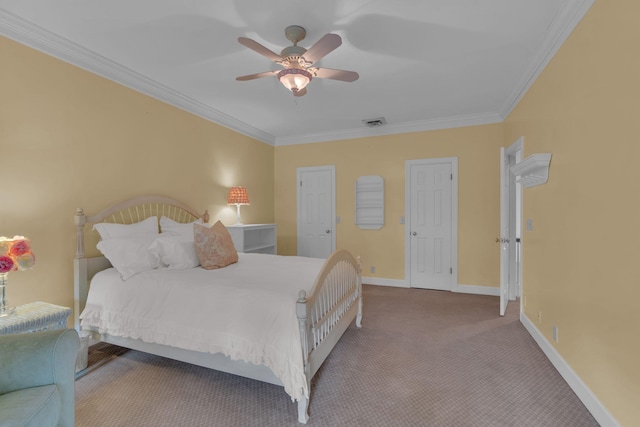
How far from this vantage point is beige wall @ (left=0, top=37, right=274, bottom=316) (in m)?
2.22

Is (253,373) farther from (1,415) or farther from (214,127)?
(214,127)

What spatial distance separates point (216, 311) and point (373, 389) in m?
1.24

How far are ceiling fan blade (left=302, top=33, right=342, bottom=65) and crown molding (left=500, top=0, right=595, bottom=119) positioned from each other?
5.29 feet

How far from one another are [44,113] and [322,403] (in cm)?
309

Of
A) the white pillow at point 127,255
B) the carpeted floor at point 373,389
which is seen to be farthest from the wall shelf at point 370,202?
the white pillow at point 127,255

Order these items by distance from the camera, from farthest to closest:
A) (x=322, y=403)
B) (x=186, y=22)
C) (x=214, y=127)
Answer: (x=214, y=127) < (x=186, y=22) < (x=322, y=403)

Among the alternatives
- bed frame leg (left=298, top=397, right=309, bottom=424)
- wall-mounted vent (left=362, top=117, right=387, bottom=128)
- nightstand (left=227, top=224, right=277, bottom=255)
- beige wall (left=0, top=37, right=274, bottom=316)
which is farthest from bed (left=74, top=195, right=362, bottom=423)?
wall-mounted vent (left=362, top=117, right=387, bottom=128)

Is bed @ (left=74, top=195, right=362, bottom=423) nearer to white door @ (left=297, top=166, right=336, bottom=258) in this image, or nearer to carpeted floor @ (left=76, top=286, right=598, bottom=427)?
carpeted floor @ (left=76, top=286, right=598, bottom=427)

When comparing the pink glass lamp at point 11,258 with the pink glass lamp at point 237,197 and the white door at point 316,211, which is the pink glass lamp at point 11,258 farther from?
the white door at point 316,211

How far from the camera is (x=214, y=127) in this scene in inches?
165

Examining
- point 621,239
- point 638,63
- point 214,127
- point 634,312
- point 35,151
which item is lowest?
point 634,312

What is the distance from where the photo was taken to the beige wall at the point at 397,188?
14.3ft

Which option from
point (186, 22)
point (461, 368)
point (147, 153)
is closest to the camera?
point (186, 22)

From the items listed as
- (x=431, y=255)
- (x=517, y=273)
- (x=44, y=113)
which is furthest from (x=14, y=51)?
(x=517, y=273)
